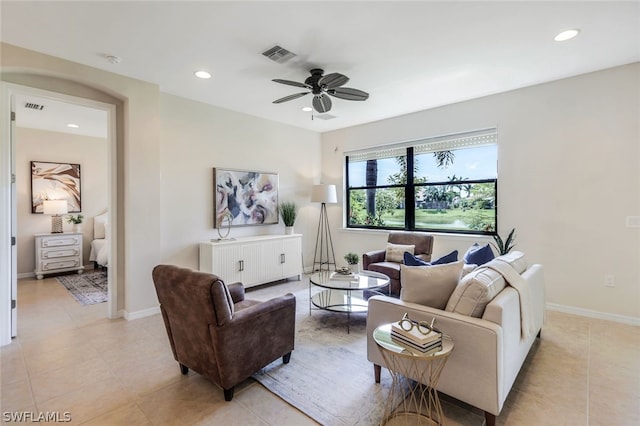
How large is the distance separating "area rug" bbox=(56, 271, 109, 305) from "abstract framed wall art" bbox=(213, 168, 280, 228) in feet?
6.46

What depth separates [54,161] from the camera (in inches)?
228

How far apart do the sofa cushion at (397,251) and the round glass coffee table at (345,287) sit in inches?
33.2

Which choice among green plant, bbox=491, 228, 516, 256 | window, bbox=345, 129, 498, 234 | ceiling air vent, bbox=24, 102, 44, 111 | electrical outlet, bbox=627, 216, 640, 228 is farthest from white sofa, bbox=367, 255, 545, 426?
ceiling air vent, bbox=24, 102, 44, 111

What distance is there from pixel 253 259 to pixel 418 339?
332 centimetres

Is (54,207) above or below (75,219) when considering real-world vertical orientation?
above

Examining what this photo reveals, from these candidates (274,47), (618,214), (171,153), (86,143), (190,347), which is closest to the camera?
(190,347)

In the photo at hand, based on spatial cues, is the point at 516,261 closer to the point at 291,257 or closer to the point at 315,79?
the point at 315,79

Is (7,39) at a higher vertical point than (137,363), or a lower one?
higher

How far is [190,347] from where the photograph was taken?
2162 millimetres

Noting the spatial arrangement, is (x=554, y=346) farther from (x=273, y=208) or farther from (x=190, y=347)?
(x=273, y=208)

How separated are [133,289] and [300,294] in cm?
212

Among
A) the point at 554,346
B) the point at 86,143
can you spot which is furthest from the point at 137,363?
the point at 86,143

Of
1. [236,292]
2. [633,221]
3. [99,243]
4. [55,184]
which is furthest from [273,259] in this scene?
[55,184]

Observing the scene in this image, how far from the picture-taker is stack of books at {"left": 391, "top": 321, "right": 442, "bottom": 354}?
1.60m
